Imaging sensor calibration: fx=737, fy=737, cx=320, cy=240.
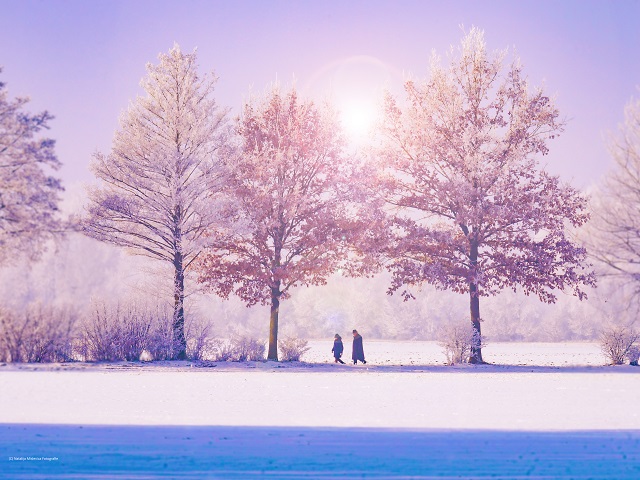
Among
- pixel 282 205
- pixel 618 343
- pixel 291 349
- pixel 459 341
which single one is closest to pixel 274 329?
pixel 291 349

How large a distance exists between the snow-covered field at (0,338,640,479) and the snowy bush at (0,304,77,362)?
6.66m

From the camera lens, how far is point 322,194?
28.1 m

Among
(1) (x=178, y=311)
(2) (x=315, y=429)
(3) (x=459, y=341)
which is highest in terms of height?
(1) (x=178, y=311)

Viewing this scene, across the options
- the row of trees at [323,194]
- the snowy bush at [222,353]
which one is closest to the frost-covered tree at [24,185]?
the row of trees at [323,194]

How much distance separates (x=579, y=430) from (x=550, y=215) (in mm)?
19456

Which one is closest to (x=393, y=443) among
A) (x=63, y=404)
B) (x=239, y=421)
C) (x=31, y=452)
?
(x=239, y=421)

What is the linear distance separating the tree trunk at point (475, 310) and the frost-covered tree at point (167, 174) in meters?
9.35

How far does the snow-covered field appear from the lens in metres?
7.18

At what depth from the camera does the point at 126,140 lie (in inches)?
1038

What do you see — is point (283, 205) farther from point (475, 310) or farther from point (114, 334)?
point (475, 310)

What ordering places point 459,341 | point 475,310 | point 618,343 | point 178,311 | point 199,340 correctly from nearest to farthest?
1. point 199,340
2. point 178,311
3. point 618,343
4. point 459,341
5. point 475,310

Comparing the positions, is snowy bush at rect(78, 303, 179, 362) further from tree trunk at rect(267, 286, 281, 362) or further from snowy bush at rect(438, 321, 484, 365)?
snowy bush at rect(438, 321, 484, 365)

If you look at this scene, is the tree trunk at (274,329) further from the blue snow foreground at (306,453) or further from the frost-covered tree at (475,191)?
the blue snow foreground at (306,453)

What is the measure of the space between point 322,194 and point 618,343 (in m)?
12.0
